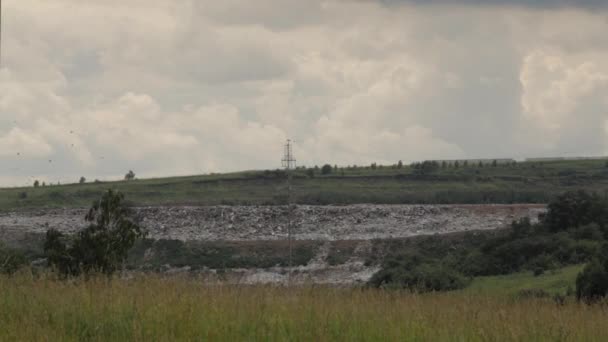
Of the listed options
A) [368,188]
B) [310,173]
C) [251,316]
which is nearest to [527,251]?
[251,316]

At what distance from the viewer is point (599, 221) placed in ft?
180

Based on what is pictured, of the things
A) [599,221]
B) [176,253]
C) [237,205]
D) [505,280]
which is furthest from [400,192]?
[505,280]

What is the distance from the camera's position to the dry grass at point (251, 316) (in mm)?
10844

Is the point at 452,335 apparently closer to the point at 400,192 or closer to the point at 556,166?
the point at 400,192

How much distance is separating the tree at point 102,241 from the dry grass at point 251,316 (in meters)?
19.1

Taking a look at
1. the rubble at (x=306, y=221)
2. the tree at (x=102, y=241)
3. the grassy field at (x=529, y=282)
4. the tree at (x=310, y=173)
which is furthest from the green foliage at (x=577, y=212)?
the tree at (x=310, y=173)

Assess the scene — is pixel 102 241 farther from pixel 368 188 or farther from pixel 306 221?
pixel 368 188

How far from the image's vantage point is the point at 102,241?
108 feet

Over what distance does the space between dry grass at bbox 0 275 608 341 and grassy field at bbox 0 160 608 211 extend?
72203 millimetres

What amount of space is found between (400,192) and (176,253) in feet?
103

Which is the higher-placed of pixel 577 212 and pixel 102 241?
pixel 102 241

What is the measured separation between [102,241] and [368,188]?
69066mm

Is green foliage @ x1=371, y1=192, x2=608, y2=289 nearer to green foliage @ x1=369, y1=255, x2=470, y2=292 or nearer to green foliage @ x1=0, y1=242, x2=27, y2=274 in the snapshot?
green foliage @ x1=369, y1=255, x2=470, y2=292

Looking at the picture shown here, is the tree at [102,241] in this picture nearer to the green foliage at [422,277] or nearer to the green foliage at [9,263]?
the green foliage at [9,263]
